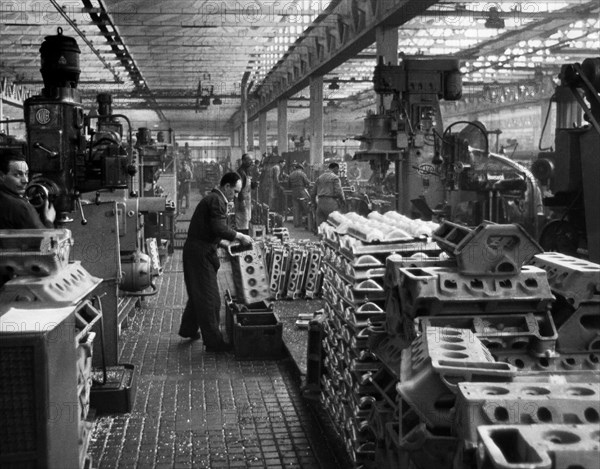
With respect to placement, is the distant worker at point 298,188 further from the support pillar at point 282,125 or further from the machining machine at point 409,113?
the machining machine at point 409,113

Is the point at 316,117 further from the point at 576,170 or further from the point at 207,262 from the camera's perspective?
the point at 207,262

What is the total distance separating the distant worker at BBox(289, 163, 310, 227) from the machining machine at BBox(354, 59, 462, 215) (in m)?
7.82

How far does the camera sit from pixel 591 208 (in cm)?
770

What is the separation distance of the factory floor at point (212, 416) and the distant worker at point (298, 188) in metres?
10.4

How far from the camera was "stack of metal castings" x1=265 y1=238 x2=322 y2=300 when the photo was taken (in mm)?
9453

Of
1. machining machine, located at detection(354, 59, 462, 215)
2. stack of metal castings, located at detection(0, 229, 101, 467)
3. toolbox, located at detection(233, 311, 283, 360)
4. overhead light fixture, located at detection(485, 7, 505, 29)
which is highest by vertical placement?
overhead light fixture, located at detection(485, 7, 505, 29)

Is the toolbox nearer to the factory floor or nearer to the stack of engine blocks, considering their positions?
the factory floor

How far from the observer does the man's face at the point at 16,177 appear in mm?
5238

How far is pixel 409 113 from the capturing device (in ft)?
32.9

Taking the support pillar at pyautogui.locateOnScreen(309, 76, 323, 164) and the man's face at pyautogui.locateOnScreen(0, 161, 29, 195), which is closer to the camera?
the man's face at pyautogui.locateOnScreen(0, 161, 29, 195)

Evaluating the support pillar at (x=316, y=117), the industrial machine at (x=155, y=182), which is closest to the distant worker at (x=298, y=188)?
the support pillar at (x=316, y=117)

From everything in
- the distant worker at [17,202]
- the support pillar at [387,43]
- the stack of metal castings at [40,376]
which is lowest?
the stack of metal castings at [40,376]

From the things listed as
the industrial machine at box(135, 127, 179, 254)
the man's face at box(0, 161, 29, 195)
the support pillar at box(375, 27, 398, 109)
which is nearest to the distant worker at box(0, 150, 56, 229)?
the man's face at box(0, 161, 29, 195)

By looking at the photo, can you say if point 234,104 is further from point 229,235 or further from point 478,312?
point 478,312
